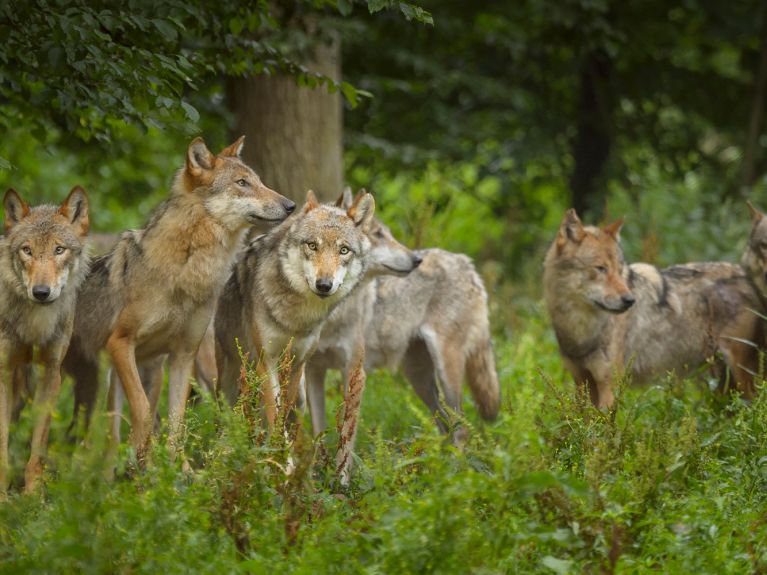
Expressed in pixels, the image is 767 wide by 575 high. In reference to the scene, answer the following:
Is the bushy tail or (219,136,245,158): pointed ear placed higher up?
(219,136,245,158): pointed ear

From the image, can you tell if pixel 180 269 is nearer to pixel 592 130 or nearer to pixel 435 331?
pixel 435 331

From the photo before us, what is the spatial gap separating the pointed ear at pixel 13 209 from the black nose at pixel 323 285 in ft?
5.62

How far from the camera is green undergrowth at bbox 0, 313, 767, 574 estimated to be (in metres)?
4.19

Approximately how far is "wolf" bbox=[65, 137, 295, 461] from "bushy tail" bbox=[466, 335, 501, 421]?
2.27m

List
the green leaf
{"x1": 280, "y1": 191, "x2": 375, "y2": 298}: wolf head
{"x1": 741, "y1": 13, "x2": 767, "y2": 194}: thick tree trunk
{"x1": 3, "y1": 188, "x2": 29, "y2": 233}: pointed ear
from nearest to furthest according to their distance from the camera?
the green leaf
{"x1": 3, "y1": 188, "x2": 29, "y2": 233}: pointed ear
{"x1": 280, "y1": 191, "x2": 375, "y2": 298}: wolf head
{"x1": 741, "y1": 13, "x2": 767, "y2": 194}: thick tree trunk

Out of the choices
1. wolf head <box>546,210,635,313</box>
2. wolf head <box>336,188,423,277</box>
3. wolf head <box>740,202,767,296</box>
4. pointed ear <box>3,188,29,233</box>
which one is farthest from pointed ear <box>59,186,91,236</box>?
wolf head <box>740,202,767,296</box>

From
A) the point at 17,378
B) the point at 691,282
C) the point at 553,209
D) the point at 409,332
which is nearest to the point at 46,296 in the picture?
the point at 17,378

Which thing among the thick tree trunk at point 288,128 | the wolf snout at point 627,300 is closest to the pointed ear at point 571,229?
the wolf snout at point 627,300

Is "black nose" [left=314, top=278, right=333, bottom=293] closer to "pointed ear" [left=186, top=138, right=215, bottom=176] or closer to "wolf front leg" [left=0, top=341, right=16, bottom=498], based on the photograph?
"pointed ear" [left=186, top=138, right=215, bottom=176]

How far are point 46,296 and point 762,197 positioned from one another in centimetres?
1010

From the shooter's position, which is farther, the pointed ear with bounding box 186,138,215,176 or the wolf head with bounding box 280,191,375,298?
the pointed ear with bounding box 186,138,215,176

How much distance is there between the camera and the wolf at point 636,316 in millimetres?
7973

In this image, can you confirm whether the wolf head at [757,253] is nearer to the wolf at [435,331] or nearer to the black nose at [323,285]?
the wolf at [435,331]

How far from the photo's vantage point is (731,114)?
571 inches
